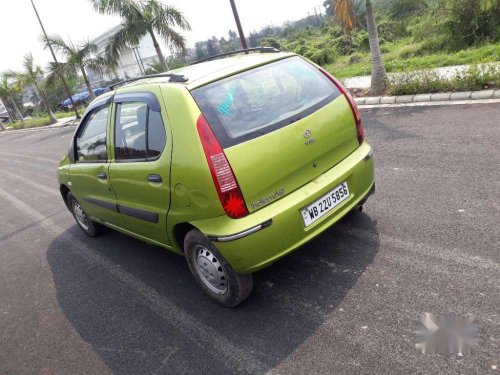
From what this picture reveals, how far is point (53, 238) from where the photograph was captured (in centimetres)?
607

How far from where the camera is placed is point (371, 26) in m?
9.34

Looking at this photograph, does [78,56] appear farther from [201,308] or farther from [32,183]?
[201,308]

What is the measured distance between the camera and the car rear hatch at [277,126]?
9.53 feet

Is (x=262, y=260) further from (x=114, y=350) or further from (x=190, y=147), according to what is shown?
(x=114, y=350)

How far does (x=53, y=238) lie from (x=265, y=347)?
173 inches

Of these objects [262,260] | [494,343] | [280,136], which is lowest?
[494,343]

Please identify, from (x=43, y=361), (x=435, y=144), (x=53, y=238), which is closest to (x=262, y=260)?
(x=43, y=361)

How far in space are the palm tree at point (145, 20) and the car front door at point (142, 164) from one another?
16427 mm

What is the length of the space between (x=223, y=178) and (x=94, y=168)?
2.07 meters

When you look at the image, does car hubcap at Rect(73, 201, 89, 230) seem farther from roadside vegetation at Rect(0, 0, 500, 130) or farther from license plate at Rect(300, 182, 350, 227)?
roadside vegetation at Rect(0, 0, 500, 130)

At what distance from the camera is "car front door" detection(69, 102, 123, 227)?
4121 mm

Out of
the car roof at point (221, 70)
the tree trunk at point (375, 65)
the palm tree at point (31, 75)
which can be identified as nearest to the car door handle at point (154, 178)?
the car roof at point (221, 70)

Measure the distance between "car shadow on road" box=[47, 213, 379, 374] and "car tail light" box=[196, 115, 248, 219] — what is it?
2.85ft

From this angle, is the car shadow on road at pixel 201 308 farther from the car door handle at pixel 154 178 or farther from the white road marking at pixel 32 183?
the white road marking at pixel 32 183
